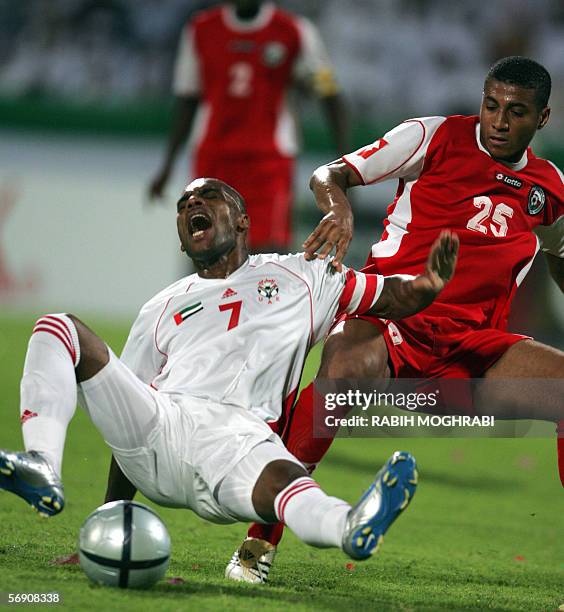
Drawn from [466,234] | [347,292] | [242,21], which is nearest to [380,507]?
[347,292]

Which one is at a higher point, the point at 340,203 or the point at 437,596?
the point at 340,203

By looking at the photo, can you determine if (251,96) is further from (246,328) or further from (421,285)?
(246,328)

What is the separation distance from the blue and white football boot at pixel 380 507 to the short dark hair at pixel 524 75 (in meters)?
2.00

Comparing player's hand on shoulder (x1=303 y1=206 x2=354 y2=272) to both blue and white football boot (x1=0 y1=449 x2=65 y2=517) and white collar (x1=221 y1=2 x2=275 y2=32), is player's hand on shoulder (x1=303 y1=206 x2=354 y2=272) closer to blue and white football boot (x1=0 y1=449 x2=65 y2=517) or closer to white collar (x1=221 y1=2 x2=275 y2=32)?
blue and white football boot (x1=0 y1=449 x2=65 y2=517)

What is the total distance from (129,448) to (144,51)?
451 inches

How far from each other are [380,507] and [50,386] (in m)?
1.14

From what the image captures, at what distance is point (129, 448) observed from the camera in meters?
3.89

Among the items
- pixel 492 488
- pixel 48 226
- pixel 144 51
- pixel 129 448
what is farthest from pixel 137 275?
pixel 129 448

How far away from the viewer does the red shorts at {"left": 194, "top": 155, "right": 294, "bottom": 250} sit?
27.3 ft

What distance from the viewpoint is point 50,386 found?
11.9ft

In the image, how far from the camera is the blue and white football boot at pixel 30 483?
3297 millimetres

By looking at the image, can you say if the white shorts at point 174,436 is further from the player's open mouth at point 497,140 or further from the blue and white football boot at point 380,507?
the player's open mouth at point 497,140

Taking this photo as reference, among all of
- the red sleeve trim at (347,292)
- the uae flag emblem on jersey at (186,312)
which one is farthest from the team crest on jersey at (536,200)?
the uae flag emblem on jersey at (186,312)

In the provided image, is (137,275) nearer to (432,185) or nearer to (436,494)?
(436,494)
